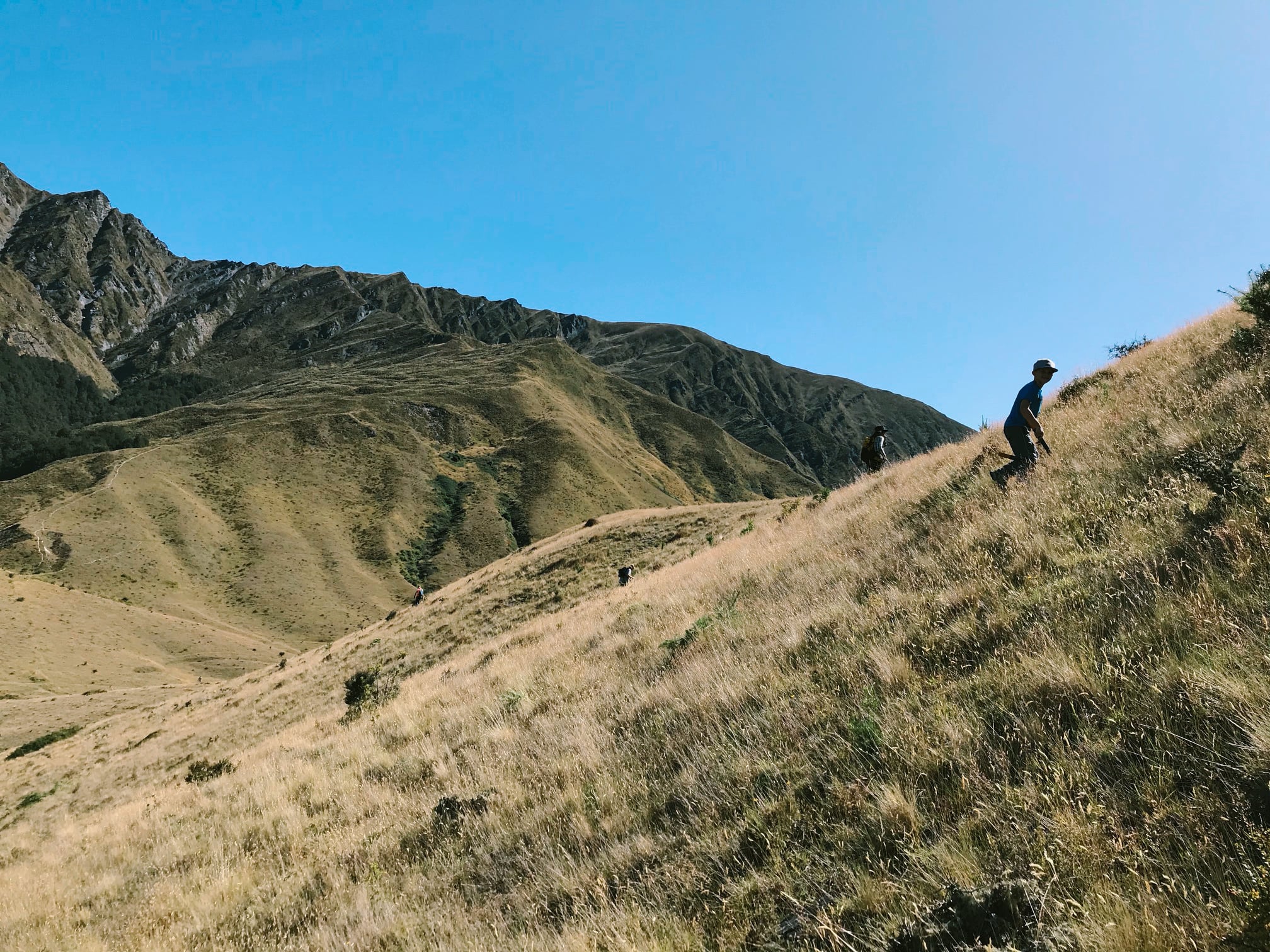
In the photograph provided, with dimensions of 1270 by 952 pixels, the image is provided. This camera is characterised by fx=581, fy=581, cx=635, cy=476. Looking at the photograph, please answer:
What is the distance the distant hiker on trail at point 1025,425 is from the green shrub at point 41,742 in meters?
45.5

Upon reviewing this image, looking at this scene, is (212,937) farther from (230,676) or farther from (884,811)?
(230,676)

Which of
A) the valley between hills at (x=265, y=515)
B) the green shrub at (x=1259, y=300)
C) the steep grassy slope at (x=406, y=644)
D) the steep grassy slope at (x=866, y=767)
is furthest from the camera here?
the valley between hills at (x=265, y=515)

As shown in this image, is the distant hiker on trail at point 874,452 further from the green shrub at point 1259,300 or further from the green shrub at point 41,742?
the green shrub at point 41,742

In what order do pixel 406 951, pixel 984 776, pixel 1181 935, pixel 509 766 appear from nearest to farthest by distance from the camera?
1. pixel 1181 935
2. pixel 984 776
3. pixel 406 951
4. pixel 509 766

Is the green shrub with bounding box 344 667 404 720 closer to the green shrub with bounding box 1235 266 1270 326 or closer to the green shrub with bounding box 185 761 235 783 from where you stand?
the green shrub with bounding box 185 761 235 783

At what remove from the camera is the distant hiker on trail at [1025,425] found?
8.40m

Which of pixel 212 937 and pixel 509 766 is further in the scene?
pixel 509 766

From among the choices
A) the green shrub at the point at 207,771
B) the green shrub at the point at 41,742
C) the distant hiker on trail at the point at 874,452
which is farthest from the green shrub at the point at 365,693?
A: the green shrub at the point at 41,742

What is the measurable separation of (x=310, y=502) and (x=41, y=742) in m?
98.6

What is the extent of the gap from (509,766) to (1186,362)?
11715mm

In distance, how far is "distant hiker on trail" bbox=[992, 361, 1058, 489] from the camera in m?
8.40

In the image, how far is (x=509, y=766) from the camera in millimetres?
6645

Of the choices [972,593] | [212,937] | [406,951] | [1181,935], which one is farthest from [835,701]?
[212,937]

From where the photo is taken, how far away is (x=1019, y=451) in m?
8.67
